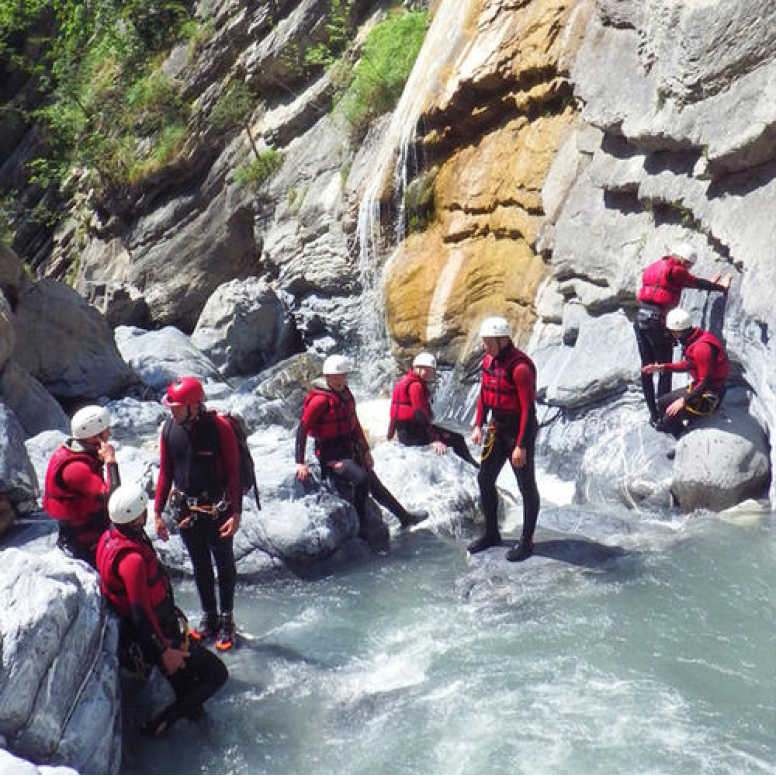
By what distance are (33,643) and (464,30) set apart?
13.4 meters

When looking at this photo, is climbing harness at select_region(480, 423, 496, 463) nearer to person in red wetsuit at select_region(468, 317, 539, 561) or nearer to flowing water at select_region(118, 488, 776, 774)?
person in red wetsuit at select_region(468, 317, 539, 561)

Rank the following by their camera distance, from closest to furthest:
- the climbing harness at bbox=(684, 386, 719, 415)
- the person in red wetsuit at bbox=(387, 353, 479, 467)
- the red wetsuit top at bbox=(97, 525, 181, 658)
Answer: the red wetsuit top at bbox=(97, 525, 181, 658) → the climbing harness at bbox=(684, 386, 719, 415) → the person in red wetsuit at bbox=(387, 353, 479, 467)

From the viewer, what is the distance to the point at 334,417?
8594 mm

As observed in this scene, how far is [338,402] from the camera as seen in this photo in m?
8.54

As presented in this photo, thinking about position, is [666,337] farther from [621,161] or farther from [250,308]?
[250,308]

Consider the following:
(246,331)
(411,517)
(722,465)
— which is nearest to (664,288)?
(722,465)

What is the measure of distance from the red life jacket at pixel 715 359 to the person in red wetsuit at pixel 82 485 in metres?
5.72

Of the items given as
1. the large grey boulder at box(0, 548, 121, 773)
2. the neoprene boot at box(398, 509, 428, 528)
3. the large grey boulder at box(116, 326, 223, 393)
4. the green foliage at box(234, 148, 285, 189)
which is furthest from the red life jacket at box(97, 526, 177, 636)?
the green foliage at box(234, 148, 285, 189)

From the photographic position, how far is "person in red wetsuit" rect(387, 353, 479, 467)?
9812mm

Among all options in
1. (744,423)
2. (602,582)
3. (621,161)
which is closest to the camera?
(602,582)

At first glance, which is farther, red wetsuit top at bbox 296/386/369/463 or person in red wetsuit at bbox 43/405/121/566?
red wetsuit top at bbox 296/386/369/463

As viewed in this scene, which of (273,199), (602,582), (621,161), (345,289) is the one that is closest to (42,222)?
(273,199)

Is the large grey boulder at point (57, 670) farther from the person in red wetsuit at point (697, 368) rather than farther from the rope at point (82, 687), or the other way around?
the person in red wetsuit at point (697, 368)

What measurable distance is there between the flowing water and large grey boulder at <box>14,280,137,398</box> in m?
8.73
